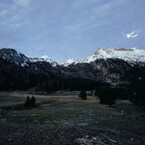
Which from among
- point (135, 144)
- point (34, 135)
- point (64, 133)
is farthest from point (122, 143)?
point (34, 135)

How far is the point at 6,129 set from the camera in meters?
18.8

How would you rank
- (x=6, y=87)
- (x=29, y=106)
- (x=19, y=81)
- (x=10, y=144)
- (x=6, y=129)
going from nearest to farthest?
1. (x=10, y=144)
2. (x=6, y=129)
3. (x=29, y=106)
4. (x=6, y=87)
5. (x=19, y=81)

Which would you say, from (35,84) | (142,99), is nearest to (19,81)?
(35,84)

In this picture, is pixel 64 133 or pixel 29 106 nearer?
pixel 64 133

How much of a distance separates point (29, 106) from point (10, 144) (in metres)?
34.1

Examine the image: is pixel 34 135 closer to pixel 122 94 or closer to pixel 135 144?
pixel 135 144

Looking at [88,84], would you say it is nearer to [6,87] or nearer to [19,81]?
[19,81]

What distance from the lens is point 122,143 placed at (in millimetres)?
15914

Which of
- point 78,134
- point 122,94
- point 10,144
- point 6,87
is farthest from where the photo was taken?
point 6,87

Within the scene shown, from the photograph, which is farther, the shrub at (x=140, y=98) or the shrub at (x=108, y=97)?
the shrub at (x=108, y=97)

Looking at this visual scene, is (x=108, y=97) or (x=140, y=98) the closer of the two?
(x=140, y=98)

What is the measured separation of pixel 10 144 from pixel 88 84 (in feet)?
445

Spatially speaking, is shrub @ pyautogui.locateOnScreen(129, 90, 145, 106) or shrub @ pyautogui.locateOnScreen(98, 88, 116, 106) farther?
shrub @ pyautogui.locateOnScreen(98, 88, 116, 106)

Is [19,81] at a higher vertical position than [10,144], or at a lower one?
higher
